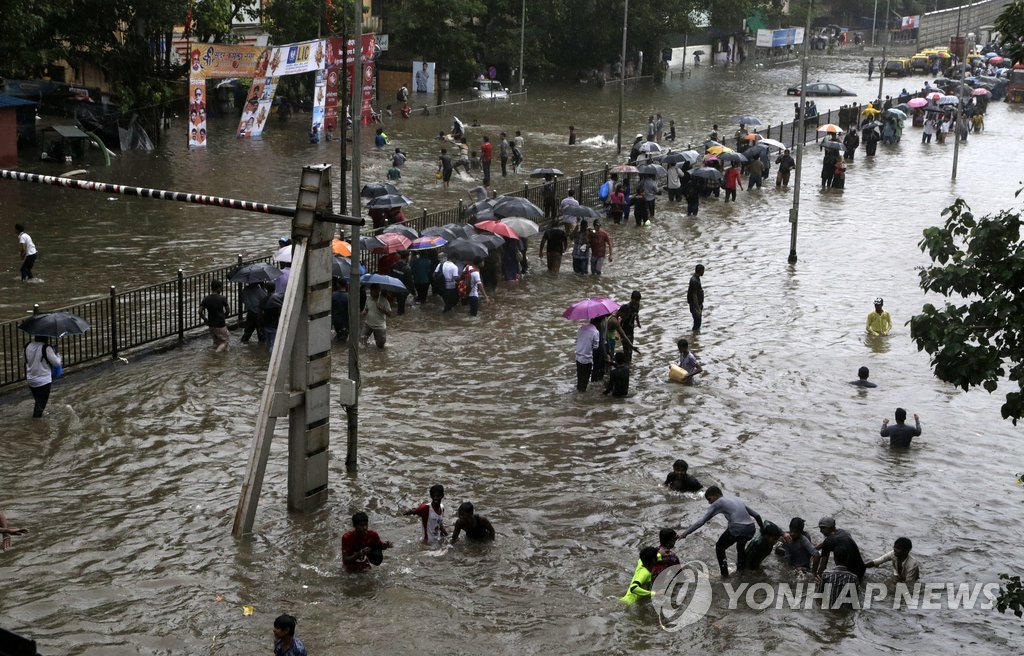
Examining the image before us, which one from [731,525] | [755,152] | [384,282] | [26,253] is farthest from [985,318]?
[755,152]

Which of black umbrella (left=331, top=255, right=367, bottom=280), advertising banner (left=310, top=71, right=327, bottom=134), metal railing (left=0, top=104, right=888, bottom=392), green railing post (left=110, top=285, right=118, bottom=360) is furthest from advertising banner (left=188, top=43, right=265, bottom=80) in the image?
green railing post (left=110, top=285, right=118, bottom=360)

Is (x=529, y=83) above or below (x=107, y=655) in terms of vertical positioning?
above

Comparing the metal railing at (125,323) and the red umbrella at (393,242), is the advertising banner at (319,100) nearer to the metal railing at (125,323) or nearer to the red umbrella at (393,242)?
the red umbrella at (393,242)

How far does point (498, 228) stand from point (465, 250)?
1913 millimetres

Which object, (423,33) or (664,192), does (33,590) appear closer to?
(664,192)

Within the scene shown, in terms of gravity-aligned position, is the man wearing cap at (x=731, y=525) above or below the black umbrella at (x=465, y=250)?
below

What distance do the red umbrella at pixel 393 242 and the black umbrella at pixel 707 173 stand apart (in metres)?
13.0

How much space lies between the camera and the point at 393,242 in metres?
23.3

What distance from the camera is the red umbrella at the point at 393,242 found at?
912 inches

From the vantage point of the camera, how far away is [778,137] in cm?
4791

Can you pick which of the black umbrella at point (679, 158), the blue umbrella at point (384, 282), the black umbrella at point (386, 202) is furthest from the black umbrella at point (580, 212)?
the black umbrella at point (679, 158)

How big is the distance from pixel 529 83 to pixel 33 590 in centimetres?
6194

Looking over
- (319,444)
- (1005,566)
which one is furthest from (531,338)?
(1005,566)

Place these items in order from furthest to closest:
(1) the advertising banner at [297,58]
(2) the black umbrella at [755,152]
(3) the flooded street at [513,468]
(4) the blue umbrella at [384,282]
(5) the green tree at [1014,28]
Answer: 1. (1) the advertising banner at [297,58]
2. (2) the black umbrella at [755,152]
3. (4) the blue umbrella at [384,282]
4. (3) the flooded street at [513,468]
5. (5) the green tree at [1014,28]
